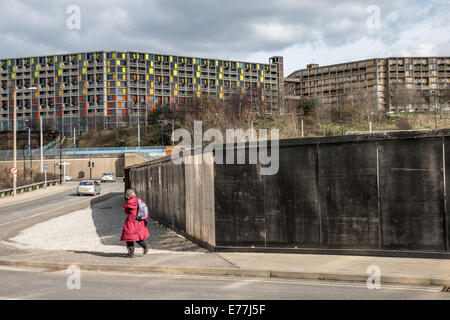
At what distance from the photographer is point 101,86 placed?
427 feet

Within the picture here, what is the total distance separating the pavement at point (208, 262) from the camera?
28.2 ft

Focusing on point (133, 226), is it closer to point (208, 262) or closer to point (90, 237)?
point (208, 262)

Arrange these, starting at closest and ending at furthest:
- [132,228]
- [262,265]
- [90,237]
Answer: [262,265], [132,228], [90,237]

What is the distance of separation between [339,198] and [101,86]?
417 feet

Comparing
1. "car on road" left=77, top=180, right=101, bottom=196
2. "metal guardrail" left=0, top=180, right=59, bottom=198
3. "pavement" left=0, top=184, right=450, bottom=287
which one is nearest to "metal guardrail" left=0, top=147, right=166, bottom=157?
"metal guardrail" left=0, top=180, right=59, bottom=198

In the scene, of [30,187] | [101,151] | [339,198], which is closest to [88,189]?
[30,187]

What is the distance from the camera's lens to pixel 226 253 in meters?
11.4

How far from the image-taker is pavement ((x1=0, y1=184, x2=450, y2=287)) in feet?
28.2

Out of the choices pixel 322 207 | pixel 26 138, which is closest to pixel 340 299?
pixel 322 207

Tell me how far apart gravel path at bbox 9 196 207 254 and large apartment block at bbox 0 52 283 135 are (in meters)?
105

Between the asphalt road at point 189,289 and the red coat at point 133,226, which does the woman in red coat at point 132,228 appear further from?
the asphalt road at point 189,289
